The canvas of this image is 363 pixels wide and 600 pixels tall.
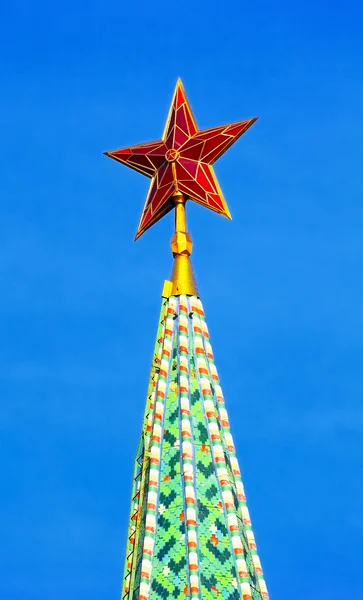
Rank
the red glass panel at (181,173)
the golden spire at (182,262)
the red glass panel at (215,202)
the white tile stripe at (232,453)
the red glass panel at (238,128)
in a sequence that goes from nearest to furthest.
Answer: the white tile stripe at (232,453)
the golden spire at (182,262)
the red glass panel at (215,202)
the red glass panel at (181,173)
the red glass panel at (238,128)

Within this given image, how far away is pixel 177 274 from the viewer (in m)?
21.7

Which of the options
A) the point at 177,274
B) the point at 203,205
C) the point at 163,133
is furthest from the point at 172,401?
the point at 163,133

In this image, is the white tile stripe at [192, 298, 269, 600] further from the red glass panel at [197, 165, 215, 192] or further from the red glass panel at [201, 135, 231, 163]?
the red glass panel at [201, 135, 231, 163]

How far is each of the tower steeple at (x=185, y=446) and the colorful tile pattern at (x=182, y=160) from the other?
0.02 m

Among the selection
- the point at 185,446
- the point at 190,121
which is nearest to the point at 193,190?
the point at 190,121

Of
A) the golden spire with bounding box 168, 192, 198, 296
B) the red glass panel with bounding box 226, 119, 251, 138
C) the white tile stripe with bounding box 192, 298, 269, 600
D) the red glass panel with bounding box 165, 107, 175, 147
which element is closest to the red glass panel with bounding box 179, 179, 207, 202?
the golden spire with bounding box 168, 192, 198, 296

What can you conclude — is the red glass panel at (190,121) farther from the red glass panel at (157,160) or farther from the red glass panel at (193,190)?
the red glass panel at (193,190)

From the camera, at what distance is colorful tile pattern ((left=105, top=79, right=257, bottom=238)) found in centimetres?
2245

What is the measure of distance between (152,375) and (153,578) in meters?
4.39

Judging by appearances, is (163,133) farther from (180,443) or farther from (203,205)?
(180,443)

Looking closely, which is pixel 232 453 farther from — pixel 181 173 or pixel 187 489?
pixel 181 173

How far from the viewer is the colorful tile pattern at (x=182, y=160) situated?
73.7ft

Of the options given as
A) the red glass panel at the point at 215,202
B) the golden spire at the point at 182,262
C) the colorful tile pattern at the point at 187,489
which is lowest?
the colorful tile pattern at the point at 187,489

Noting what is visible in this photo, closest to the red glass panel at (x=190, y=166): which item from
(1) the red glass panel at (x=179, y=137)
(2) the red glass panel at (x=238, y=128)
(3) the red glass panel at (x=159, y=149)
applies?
(1) the red glass panel at (x=179, y=137)
